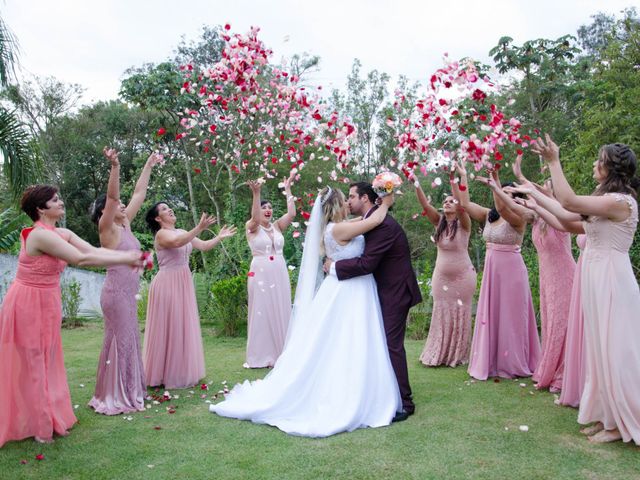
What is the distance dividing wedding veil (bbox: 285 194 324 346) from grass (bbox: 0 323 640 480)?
1231mm

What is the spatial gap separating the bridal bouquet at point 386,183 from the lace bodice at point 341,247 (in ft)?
1.70

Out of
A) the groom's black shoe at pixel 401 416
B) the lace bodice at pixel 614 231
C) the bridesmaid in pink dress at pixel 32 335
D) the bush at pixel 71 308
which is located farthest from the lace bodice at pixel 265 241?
the bush at pixel 71 308

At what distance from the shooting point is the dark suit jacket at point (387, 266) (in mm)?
5559

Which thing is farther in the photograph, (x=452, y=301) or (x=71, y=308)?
A: (x=71, y=308)

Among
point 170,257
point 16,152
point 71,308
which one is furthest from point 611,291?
point 71,308

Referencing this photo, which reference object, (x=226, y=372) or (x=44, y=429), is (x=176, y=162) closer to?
(x=226, y=372)

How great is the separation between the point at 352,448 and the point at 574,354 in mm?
2387

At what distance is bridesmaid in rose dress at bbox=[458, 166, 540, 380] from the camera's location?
23.1 ft

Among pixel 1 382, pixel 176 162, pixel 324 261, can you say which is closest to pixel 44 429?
pixel 1 382

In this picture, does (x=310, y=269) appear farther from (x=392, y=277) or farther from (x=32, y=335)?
(x=32, y=335)

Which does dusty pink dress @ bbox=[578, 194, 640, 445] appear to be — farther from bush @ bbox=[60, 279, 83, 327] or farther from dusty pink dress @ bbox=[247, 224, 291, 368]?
bush @ bbox=[60, 279, 83, 327]

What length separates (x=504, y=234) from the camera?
23.3 ft

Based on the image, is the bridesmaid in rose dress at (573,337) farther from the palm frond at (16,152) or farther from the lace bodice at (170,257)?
the palm frond at (16,152)

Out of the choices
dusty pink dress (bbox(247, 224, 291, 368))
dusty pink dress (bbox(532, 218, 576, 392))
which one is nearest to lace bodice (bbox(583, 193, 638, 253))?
dusty pink dress (bbox(532, 218, 576, 392))
